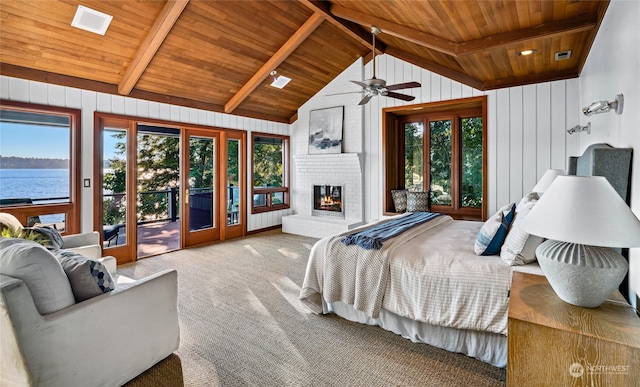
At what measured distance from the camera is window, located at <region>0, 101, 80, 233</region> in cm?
382

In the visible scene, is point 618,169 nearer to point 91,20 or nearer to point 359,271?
point 359,271

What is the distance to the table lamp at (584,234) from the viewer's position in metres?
1.26

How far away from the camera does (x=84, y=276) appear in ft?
6.15

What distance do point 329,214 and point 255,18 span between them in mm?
4021

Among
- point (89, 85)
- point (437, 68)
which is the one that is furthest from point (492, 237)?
point (89, 85)

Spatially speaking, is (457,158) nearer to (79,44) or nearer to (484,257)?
(484,257)

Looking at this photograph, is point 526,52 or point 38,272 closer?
point 38,272

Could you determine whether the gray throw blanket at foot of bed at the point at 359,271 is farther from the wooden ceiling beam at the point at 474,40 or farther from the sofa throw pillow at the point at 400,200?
the sofa throw pillow at the point at 400,200

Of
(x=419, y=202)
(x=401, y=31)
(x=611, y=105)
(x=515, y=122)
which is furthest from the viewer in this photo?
(x=419, y=202)

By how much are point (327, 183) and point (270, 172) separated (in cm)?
138

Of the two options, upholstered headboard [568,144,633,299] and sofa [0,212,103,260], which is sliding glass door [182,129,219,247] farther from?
upholstered headboard [568,144,633,299]

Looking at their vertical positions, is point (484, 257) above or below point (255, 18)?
below

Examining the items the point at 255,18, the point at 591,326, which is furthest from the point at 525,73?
the point at 591,326

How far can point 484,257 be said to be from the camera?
2424mm
